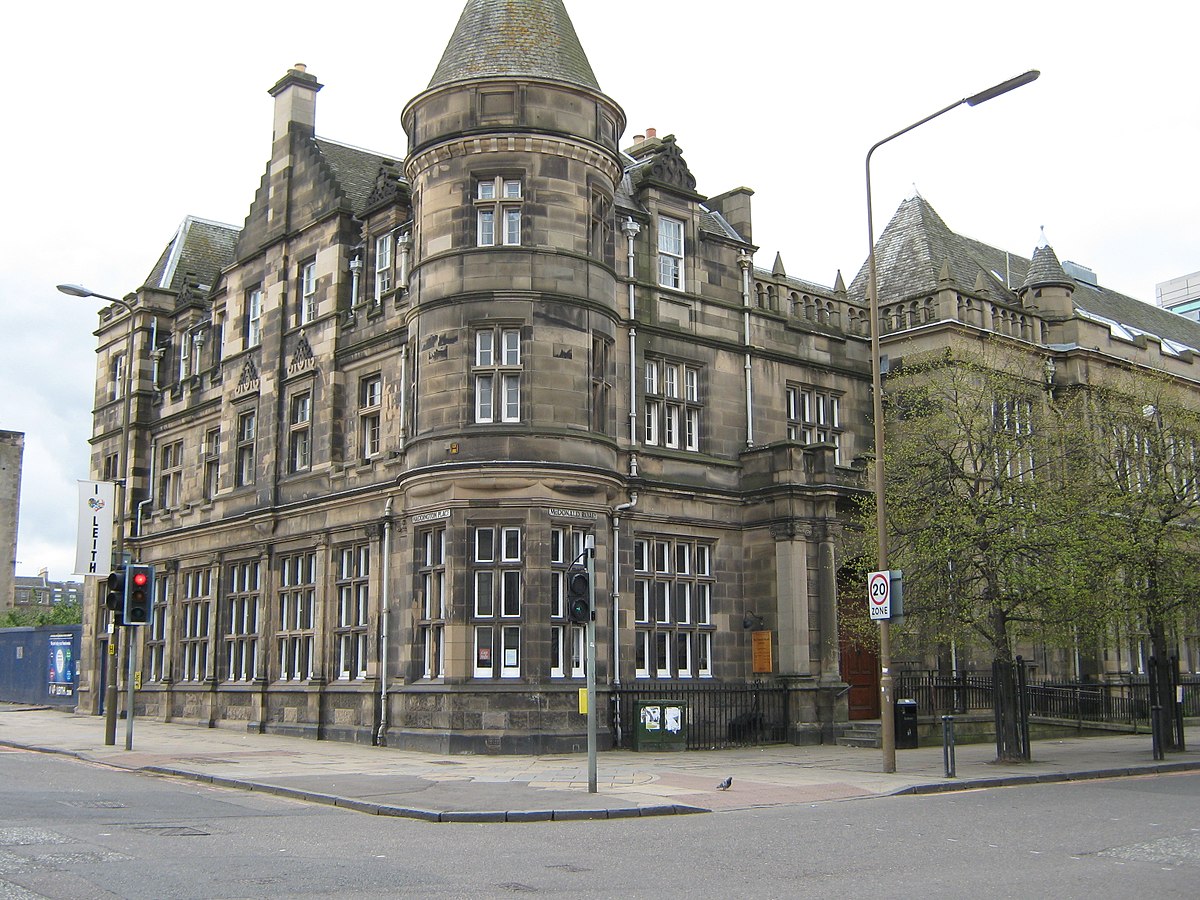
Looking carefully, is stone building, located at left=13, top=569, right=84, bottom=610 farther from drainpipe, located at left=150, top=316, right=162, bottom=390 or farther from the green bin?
the green bin

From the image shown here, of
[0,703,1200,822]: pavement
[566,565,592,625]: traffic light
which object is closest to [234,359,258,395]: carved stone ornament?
[0,703,1200,822]: pavement

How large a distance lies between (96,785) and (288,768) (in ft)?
11.5

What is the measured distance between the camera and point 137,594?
80.1 feet

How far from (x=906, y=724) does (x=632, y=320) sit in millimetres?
10725

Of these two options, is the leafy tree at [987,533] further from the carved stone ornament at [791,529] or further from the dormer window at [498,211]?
the dormer window at [498,211]

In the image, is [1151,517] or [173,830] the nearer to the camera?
[173,830]

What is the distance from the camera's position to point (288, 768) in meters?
20.5

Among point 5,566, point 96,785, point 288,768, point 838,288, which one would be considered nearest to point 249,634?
point 288,768

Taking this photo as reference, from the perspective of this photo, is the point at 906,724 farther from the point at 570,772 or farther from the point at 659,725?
the point at 570,772

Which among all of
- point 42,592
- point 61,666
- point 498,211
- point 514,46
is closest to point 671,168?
point 514,46

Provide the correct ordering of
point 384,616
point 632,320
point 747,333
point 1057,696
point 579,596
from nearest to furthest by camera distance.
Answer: point 579,596 → point 384,616 → point 632,320 → point 747,333 → point 1057,696

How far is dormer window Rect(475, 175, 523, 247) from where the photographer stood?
25.8 meters

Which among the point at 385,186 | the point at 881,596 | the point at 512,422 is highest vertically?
the point at 385,186

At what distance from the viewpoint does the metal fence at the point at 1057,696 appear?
27.5 m
